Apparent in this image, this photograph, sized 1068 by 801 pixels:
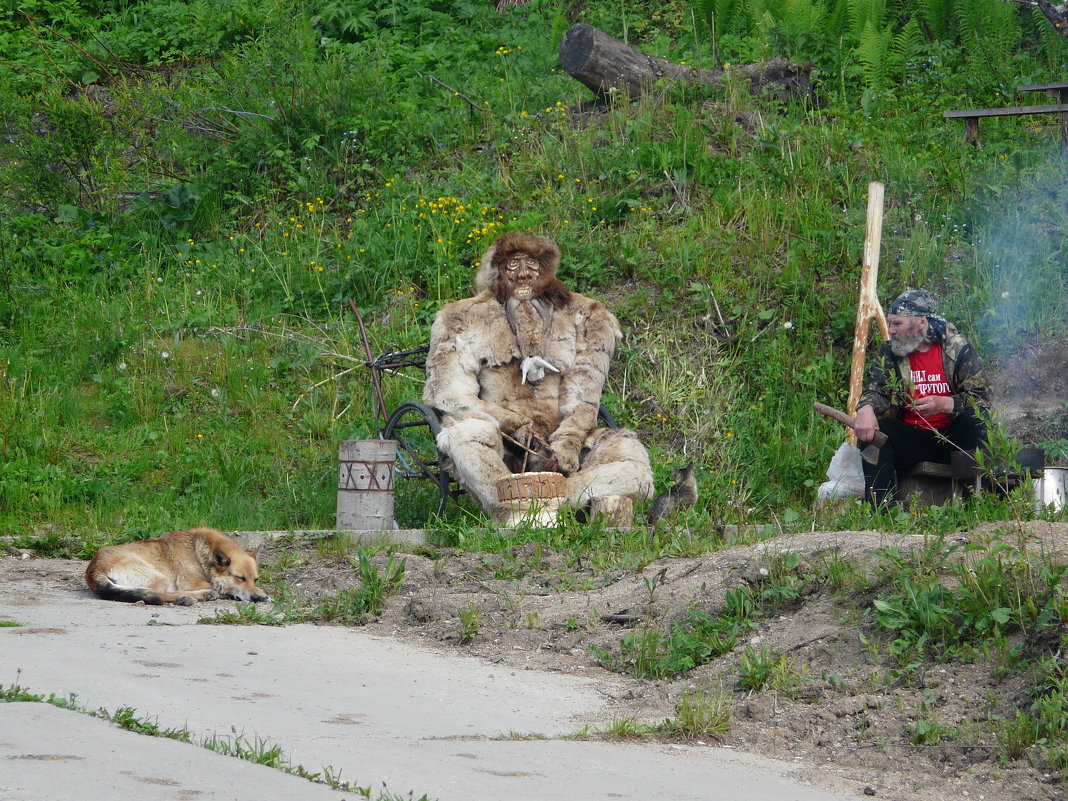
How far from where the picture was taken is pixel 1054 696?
3.92 meters

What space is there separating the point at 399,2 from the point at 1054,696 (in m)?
14.8

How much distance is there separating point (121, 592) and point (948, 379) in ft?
16.8

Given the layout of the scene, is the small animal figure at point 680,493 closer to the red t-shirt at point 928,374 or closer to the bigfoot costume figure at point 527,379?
the bigfoot costume figure at point 527,379

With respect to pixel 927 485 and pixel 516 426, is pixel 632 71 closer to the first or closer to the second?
pixel 516 426

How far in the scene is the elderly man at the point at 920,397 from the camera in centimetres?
800

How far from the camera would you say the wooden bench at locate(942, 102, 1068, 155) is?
10547 millimetres

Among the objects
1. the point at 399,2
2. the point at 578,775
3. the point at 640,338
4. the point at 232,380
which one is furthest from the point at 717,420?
the point at 399,2

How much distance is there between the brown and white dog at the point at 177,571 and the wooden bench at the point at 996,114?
24.1ft

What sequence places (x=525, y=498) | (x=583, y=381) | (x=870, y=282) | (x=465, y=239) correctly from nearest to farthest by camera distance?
(x=525, y=498) < (x=583, y=381) < (x=870, y=282) < (x=465, y=239)

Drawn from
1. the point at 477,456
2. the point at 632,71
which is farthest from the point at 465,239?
the point at 477,456

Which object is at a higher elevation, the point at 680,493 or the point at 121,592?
the point at 680,493

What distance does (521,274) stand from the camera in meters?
8.83

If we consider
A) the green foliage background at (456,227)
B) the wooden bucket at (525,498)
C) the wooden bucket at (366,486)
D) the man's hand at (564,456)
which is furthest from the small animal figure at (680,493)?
the wooden bucket at (366,486)

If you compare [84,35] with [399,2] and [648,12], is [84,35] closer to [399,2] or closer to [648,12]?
[399,2]
